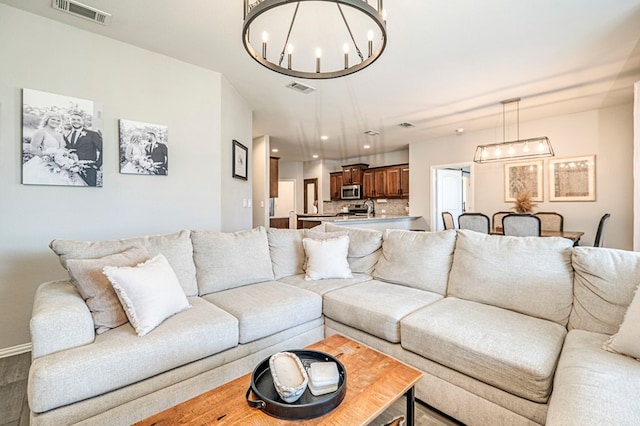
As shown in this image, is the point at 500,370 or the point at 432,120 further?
the point at 432,120

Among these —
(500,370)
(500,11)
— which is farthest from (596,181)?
(500,370)

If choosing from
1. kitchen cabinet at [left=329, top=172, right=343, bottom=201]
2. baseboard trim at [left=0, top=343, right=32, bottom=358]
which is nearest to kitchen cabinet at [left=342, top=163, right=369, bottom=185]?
kitchen cabinet at [left=329, top=172, right=343, bottom=201]

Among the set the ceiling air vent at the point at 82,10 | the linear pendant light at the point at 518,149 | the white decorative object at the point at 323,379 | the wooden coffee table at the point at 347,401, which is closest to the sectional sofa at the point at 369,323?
the wooden coffee table at the point at 347,401

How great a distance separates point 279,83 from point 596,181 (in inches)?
200

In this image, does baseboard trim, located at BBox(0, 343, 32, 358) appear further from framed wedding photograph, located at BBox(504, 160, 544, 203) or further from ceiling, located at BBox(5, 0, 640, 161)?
framed wedding photograph, located at BBox(504, 160, 544, 203)

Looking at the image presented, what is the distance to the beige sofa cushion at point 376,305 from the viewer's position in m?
1.95

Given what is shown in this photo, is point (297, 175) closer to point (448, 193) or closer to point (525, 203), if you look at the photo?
point (448, 193)

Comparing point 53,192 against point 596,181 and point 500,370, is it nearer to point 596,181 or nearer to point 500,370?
point 500,370

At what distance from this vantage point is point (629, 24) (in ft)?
8.01

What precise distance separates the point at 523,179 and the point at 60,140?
654 cm

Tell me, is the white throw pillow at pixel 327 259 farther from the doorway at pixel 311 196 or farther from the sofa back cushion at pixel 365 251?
the doorway at pixel 311 196

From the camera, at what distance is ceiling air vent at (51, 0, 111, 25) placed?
7.30 ft

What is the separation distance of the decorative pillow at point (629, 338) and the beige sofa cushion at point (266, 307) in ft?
5.57

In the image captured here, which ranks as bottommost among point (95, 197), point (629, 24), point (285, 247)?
point (285, 247)
